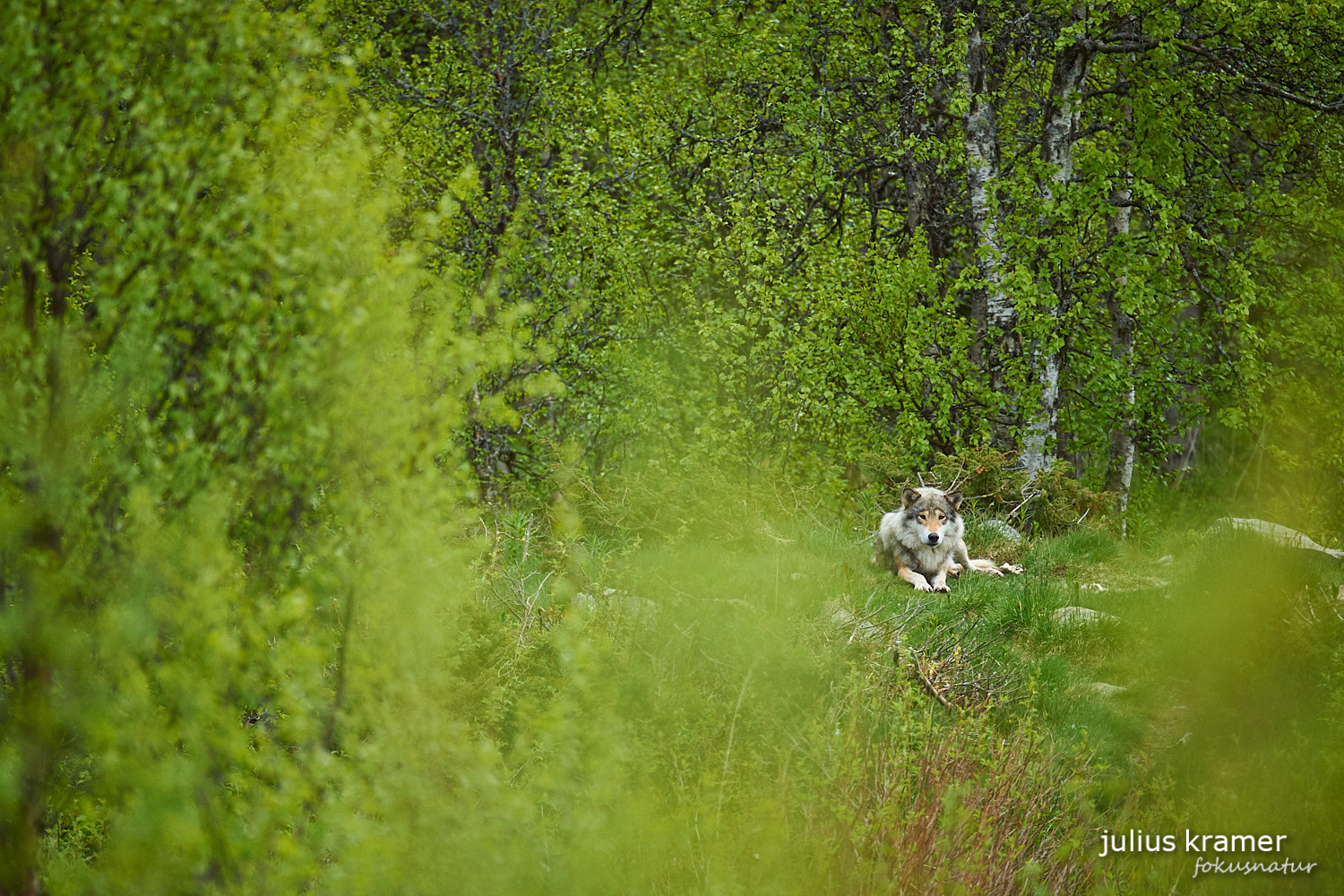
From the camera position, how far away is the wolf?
930cm

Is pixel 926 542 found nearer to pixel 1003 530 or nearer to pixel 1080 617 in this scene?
pixel 1080 617

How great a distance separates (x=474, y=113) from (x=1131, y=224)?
39.5 ft

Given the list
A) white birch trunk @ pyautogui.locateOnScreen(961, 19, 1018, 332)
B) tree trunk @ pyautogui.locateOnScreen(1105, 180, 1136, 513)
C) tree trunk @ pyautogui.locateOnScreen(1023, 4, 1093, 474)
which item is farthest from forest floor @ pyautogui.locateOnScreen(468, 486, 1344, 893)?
tree trunk @ pyautogui.locateOnScreen(1105, 180, 1136, 513)

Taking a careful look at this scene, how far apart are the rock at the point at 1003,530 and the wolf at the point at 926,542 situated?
820mm

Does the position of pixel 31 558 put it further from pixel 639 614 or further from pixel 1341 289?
pixel 1341 289

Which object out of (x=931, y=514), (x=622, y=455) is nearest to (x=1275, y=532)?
(x=931, y=514)

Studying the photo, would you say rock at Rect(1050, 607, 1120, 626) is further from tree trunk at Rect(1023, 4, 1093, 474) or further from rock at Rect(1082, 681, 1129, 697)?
tree trunk at Rect(1023, 4, 1093, 474)

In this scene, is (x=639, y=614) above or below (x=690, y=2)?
below

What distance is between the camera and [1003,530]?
35.5 feet

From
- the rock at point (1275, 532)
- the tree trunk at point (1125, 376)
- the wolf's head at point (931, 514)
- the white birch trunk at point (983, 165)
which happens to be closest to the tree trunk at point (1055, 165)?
the white birch trunk at point (983, 165)

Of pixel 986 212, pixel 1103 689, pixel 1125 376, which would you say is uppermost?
pixel 986 212

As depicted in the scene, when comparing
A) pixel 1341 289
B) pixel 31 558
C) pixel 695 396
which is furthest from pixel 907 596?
pixel 1341 289

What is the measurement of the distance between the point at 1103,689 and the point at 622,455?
893cm

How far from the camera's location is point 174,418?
393cm
